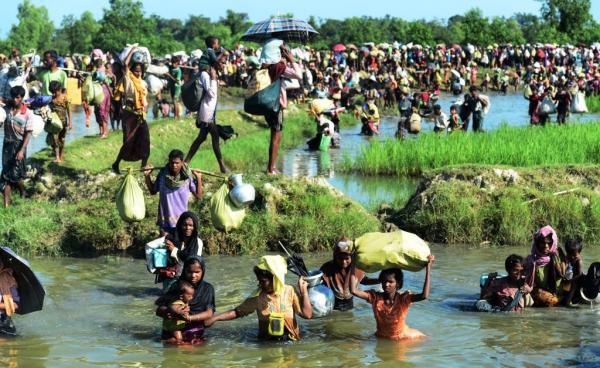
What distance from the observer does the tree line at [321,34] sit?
4172 centimetres

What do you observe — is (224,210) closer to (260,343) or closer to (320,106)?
(260,343)

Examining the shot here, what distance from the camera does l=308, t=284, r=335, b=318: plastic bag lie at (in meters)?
7.17

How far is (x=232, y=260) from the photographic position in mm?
10086

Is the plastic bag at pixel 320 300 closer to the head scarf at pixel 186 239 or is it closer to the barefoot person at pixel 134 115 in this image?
the head scarf at pixel 186 239

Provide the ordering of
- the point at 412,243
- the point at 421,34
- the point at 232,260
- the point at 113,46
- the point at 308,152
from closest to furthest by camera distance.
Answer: the point at 412,243 < the point at 232,260 < the point at 308,152 < the point at 113,46 < the point at 421,34

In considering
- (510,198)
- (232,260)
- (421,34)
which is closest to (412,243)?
(232,260)

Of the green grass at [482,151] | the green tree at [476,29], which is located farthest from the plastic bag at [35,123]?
the green tree at [476,29]

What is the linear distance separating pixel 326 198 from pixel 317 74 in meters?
22.3

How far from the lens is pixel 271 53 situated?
10.3 metres

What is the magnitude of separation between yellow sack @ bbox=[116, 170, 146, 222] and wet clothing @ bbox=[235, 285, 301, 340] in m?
2.33

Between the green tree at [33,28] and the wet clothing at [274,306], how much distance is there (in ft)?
143

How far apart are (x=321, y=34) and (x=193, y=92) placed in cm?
3327

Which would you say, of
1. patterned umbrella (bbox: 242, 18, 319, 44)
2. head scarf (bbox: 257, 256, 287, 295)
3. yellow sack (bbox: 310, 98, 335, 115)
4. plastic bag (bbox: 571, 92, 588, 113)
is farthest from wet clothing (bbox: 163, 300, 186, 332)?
plastic bag (bbox: 571, 92, 588, 113)

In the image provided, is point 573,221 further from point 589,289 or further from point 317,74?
point 317,74
